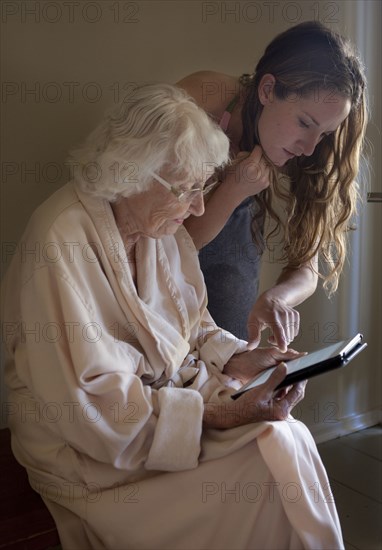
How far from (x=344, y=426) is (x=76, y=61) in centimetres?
186

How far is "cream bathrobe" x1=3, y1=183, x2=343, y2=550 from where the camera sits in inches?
50.6

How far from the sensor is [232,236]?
187 centimetres

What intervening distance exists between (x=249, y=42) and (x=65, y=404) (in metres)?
1.40

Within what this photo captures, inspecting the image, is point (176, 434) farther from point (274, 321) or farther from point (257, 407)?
point (274, 321)

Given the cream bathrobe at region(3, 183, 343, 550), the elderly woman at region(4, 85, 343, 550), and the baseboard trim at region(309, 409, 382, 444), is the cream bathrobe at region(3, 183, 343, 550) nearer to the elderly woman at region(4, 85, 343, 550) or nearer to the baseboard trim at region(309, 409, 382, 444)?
the elderly woman at region(4, 85, 343, 550)

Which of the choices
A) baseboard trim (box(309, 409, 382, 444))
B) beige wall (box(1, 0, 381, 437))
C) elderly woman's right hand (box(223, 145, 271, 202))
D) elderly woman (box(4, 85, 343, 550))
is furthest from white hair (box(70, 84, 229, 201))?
baseboard trim (box(309, 409, 382, 444))

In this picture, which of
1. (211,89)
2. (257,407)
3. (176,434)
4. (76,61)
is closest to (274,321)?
(257,407)

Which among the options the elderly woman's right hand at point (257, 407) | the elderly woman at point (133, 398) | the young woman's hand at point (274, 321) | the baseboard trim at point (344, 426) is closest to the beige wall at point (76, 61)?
the elderly woman at point (133, 398)

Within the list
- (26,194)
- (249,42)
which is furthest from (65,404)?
(249,42)

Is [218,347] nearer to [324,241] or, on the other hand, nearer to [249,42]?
[324,241]

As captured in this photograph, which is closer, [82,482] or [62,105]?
[82,482]

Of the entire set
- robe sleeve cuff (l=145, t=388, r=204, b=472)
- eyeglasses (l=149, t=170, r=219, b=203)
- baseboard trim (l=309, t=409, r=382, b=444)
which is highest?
eyeglasses (l=149, t=170, r=219, b=203)

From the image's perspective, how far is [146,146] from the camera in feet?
4.41

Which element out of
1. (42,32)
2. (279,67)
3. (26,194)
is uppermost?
(42,32)
